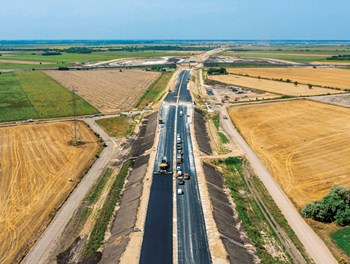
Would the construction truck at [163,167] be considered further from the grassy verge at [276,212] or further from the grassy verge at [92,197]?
the grassy verge at [276,212]

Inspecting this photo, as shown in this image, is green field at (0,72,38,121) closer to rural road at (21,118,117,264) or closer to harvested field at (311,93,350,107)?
rural road at (21,118,117,264)

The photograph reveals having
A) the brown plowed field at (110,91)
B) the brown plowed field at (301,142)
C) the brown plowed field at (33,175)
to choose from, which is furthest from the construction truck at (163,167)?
the brown plowed field at (110,91)

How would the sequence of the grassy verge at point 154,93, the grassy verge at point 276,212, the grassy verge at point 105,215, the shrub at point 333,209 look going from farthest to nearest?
the grassy verge at point 154,93 < the shrub at point 333,209 < the grassy verge at point 276,212 < the grassy verge at point 105,215

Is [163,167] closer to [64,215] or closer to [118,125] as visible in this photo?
[64,215]

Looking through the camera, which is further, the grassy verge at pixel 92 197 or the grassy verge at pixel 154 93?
the grassy verge at pixel 154 93

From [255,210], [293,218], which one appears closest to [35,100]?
[255,210]

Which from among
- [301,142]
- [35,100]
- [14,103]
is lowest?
[301,142]

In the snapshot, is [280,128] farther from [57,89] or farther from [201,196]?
[57,89]
